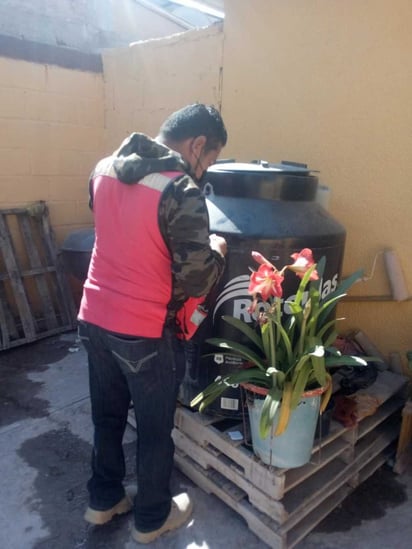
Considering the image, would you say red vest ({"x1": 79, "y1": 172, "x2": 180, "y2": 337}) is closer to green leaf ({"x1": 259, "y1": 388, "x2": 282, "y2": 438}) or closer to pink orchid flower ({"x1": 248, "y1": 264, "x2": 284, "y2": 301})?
pink orchid flower ({"x1": 248, "y1": 264, "x2": 284, "y2": 301})

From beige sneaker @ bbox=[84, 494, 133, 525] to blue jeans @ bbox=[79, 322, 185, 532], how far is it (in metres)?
0.02

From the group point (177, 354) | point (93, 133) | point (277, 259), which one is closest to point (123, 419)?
point (177, 354)

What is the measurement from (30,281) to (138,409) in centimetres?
275

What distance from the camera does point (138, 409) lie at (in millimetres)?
1792

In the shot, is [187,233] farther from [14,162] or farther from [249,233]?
[14,162]

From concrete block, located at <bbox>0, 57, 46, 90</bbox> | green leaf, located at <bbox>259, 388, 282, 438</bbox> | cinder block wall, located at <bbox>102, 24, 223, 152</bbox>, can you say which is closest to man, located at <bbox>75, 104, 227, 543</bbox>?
green leaf, located at <bbox>259, 388, 282, 438</bbox>

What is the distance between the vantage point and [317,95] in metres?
2.84

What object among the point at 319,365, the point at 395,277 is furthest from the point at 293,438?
the point at 395,277

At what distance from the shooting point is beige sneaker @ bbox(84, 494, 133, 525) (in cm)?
199

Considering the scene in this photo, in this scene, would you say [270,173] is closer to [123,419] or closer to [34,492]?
[123,419]

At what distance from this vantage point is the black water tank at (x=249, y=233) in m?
2.03

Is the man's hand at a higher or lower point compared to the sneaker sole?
higher

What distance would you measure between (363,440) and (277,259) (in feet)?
3.86

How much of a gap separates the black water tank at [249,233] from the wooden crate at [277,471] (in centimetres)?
18
